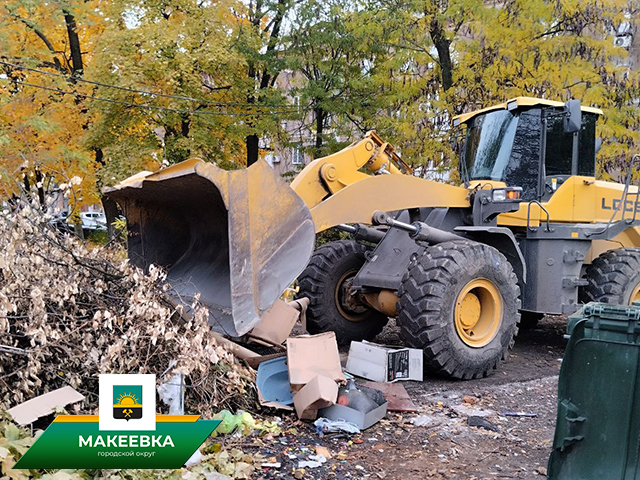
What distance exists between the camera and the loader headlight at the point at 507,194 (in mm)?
6828

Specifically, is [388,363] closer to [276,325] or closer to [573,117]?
[276,325]

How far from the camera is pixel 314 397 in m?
4.65

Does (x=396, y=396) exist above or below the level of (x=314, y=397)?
below

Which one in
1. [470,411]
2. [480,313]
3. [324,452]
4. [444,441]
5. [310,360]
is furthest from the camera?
[480,313]

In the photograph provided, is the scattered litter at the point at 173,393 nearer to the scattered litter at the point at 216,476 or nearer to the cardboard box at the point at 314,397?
the scattered litter at the point at 216,476

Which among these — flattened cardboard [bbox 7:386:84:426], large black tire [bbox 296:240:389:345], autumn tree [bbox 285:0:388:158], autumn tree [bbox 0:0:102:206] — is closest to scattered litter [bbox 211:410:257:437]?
flattened cardboard [bbox 7:386:84:426]

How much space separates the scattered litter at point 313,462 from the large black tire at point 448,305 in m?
1.94

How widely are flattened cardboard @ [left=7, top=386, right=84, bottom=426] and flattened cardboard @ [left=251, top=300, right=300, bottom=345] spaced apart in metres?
1.98

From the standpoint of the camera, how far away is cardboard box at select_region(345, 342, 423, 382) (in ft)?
18.9

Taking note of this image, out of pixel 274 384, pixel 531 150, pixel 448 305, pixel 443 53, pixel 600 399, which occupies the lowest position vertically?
pixel 274 384

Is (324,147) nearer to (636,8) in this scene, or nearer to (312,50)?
(312,50)

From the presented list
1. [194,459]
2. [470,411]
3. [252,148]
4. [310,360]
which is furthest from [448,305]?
[252,148]

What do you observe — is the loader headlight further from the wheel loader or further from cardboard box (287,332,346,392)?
cardboard box (287,332,346,392)

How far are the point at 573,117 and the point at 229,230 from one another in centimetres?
412
